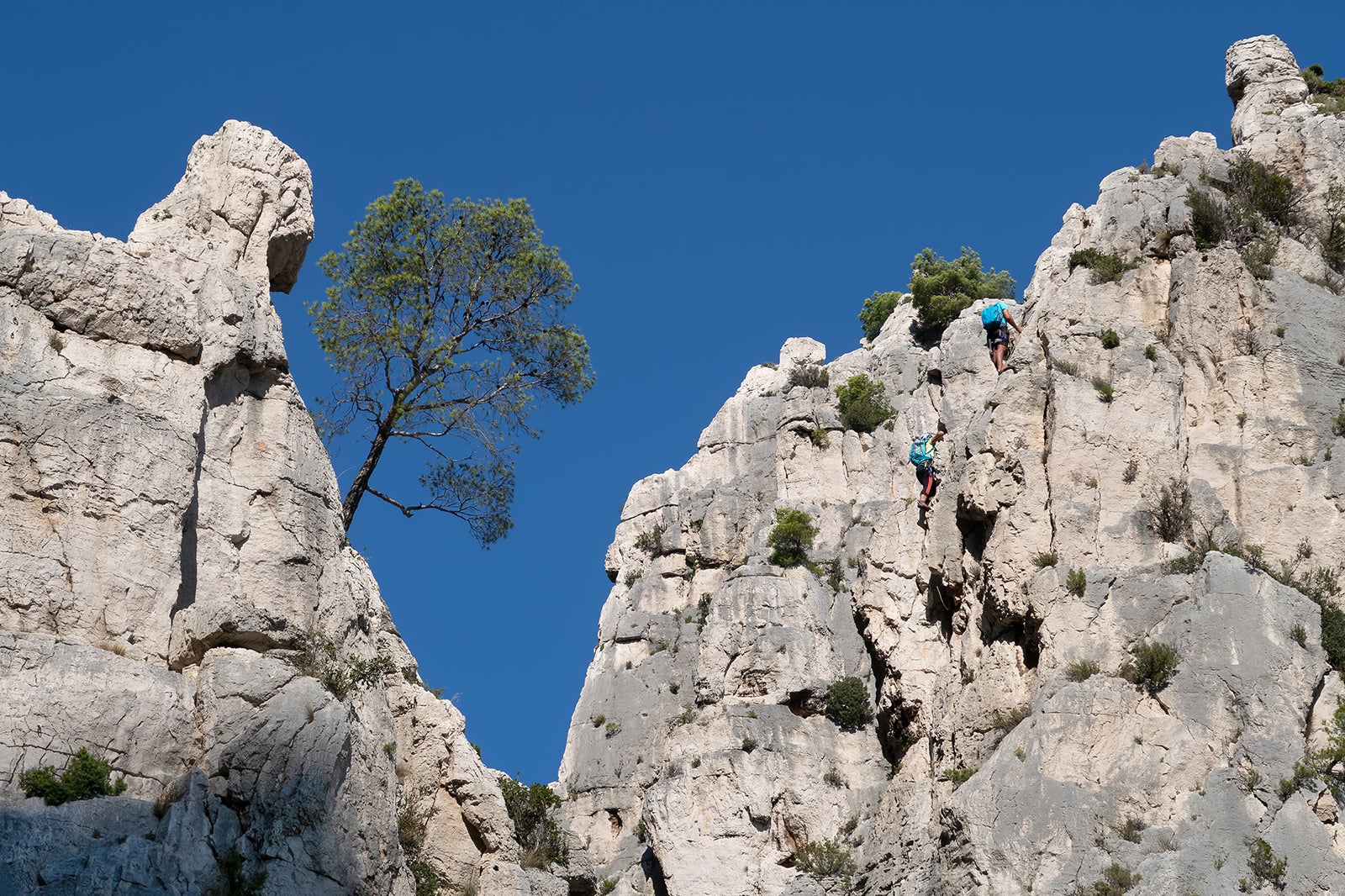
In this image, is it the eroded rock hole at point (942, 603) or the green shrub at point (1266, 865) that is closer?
the green shrub at point (1266, 865)

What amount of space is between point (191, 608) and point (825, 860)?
22023 mm

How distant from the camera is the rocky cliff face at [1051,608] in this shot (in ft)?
101

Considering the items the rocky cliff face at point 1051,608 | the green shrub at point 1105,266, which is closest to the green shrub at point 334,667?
the rocky cliff face at point 1051,608

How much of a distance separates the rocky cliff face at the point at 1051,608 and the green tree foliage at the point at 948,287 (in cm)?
967

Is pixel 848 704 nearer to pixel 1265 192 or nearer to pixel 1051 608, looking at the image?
pixel 1051 608

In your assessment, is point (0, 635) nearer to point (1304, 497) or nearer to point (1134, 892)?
point (1134, 892)

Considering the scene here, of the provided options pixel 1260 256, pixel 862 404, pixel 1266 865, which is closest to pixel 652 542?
pixel 862 404

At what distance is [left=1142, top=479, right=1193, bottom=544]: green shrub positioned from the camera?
115ft

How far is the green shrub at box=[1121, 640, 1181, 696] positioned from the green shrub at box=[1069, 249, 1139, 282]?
444 inches

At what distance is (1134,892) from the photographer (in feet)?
95.6

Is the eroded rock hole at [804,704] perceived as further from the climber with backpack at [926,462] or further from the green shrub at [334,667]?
the green shrub at [334,667]

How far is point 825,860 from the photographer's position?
4469 cm

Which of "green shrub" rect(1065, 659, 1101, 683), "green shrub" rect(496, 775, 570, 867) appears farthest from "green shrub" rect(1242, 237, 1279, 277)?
"green shrub" rect(496, 775, 570, 867)

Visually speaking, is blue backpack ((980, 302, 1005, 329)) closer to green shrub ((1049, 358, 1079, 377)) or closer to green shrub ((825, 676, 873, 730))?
green shrub ((1049, 358, 1079, 377))
